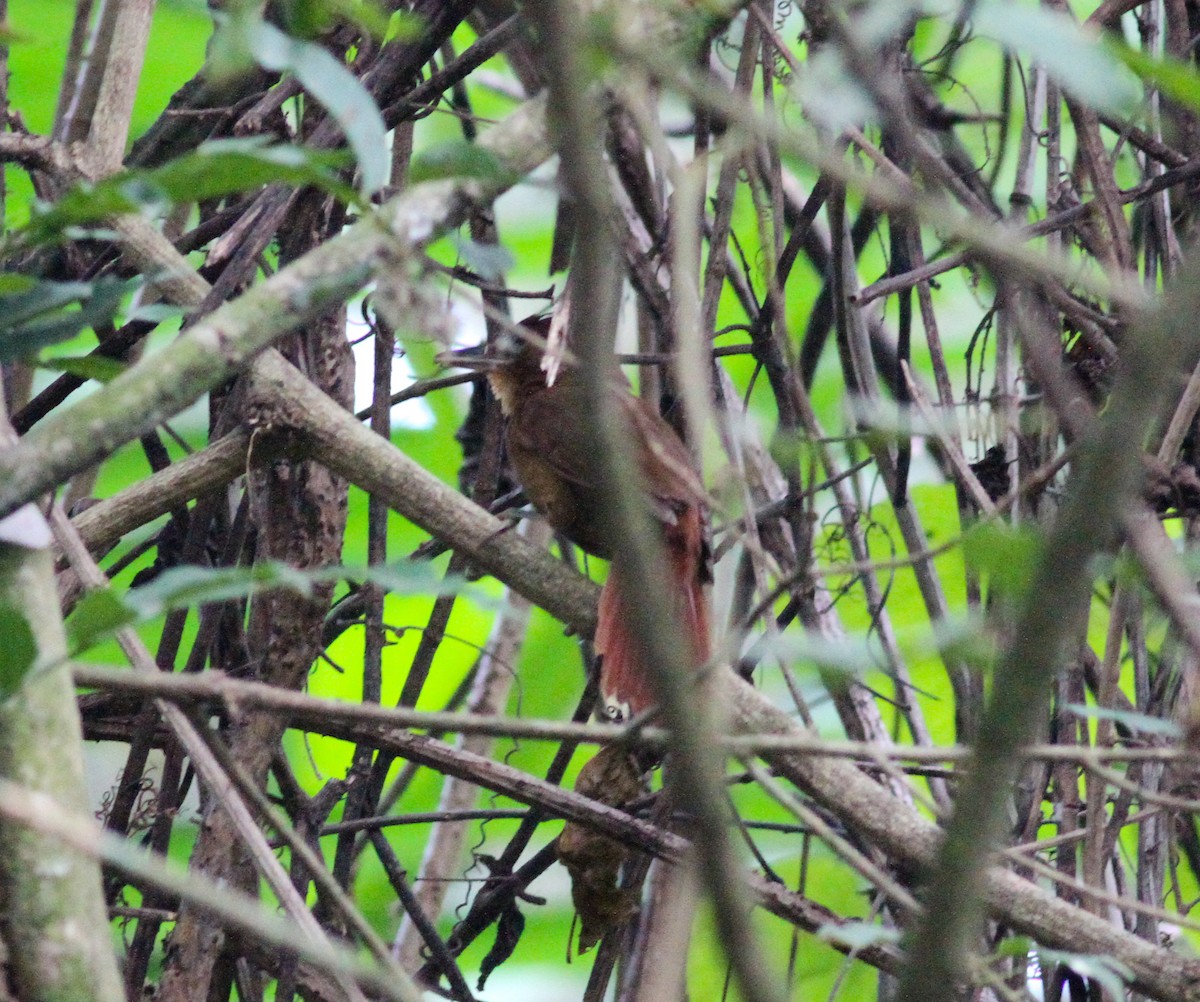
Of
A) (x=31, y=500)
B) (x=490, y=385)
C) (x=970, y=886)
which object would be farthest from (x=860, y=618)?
(x=970, y=886)

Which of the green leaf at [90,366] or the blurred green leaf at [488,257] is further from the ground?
the blurred green leaf at [488,257]

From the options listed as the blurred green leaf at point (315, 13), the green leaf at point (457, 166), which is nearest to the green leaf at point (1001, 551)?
the green leaf at point (457, 166)

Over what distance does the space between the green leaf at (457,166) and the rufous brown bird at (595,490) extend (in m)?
0.95

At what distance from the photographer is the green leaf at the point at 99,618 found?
0.88m

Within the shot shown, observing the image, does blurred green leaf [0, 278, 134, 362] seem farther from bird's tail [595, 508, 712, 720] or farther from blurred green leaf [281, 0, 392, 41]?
bird's tail [595, 508, 712, 720]

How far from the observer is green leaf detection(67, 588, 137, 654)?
875mm

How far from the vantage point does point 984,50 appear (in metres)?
3.75

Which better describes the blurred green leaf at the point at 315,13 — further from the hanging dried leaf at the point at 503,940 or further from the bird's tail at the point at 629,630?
the hanging dried leaf at the point at 503,940

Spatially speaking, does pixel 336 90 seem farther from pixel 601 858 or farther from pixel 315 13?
pixel 601 858

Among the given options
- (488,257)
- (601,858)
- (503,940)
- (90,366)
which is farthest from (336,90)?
(503,940)

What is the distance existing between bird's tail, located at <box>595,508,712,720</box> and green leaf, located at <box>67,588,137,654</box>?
1.07 meters

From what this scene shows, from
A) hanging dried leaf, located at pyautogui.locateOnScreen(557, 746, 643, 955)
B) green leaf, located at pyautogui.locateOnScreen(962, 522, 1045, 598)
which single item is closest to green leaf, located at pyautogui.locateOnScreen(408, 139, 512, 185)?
green leaf, located at pyautogui.locateOnScreen(962, 522, 1045, 598)

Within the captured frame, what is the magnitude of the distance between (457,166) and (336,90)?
0.34 ft

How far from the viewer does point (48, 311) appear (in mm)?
1160
